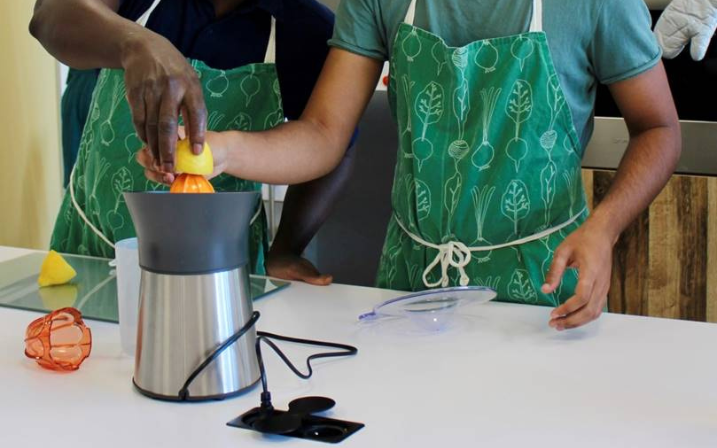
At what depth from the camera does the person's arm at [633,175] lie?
1.02 meters

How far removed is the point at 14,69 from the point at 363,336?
7.41ft

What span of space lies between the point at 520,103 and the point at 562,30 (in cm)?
12

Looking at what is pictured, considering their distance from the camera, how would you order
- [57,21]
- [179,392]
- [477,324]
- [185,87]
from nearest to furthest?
[179,392] → [185,87] → [477,324] → [57,21]

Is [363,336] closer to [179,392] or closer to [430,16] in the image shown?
[179,392]

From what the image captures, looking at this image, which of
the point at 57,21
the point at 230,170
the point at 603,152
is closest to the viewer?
the point at 230,170

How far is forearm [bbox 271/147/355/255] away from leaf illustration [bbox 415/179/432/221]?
0.27 metres

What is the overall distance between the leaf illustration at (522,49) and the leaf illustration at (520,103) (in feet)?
0.11

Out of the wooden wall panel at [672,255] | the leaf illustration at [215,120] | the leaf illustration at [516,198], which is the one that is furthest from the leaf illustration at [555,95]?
the wooden wall panel at [672,255]

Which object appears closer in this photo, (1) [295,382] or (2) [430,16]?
(1) [295,382]

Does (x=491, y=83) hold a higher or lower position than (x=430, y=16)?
lower

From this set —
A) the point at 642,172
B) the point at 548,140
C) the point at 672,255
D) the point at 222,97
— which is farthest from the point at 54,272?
the point at 672,255

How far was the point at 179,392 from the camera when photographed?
787mm

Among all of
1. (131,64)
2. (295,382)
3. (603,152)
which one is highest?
(131,64)

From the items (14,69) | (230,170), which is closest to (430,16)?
(230,170)
